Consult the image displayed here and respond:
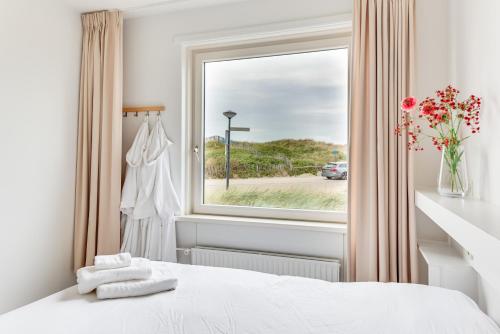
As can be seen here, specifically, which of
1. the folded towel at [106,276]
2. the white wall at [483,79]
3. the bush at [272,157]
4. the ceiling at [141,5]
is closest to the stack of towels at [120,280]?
the folded towel at [106,276]

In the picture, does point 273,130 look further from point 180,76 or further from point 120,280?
point 120,280

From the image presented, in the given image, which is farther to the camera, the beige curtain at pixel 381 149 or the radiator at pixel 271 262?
the radiator at pixel 271 262

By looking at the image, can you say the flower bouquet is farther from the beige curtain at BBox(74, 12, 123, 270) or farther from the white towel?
the beige curtain at BBox(74, 12, 123, 270)

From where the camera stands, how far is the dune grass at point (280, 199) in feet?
7.56

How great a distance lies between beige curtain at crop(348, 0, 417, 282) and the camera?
1900 mm

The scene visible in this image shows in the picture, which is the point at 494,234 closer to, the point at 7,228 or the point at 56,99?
the point at 7,228

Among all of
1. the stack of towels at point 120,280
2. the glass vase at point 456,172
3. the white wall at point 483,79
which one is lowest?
the stack of towels at point 120,280

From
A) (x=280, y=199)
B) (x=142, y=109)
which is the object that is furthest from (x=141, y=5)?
(x=280, y=199)

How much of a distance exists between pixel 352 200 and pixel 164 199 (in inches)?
58.2

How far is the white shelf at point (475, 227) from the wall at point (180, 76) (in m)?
0.98

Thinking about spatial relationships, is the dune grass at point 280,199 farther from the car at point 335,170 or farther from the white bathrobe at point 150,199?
the white bathrobe at point 150,199

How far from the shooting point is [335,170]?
2.31 m

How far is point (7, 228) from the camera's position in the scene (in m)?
2.10

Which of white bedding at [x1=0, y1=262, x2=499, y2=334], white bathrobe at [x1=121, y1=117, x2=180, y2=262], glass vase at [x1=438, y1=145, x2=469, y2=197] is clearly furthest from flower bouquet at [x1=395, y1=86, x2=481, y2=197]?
white bathrobe at [x1=121, y1=117, x2=180, y2=262]
